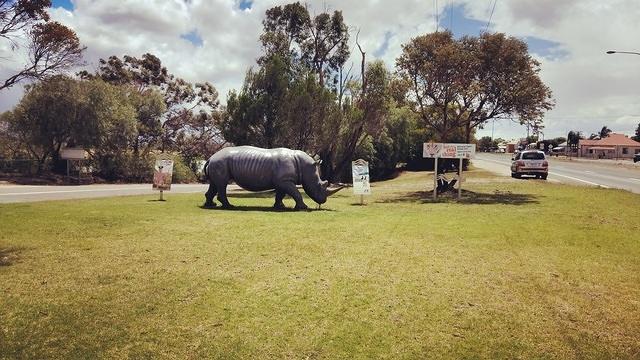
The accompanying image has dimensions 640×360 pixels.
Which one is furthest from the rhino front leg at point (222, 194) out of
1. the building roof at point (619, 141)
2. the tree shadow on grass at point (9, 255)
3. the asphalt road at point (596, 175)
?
the building roof at point (619, 141)

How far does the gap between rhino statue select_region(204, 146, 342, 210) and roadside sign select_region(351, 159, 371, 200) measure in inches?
88.8

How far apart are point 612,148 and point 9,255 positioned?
114 m

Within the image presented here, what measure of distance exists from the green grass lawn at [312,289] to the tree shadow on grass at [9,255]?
0.19 feet

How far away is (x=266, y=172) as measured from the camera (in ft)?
56.9

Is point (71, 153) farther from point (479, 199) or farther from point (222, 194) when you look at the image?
point (479, 199)

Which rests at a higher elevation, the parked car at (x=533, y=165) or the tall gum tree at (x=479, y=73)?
the tall gum tree at (x=479, y=73)

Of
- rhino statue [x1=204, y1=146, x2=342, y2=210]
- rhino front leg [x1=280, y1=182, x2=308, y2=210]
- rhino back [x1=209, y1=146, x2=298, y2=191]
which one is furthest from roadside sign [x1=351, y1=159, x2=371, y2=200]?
rhino back [x1=209, y1=146, x2=298, y2=191]

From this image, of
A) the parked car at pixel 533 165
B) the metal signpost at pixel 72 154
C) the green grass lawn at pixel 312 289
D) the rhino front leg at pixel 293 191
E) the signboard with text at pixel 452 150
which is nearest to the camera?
the green grass lawn at pixel 312 289

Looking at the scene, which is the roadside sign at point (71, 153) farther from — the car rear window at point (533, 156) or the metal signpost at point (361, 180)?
the car rear window at point (533, 156)

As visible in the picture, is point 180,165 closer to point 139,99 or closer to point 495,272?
point 139,99

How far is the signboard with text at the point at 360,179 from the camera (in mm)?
19719

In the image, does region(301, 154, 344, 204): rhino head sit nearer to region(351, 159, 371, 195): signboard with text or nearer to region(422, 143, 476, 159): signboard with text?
region(351, 159, 371, 195): signboard with text

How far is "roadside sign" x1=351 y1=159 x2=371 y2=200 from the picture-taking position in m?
19.7

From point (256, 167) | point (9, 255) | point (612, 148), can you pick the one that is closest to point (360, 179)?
point (256, 167)
